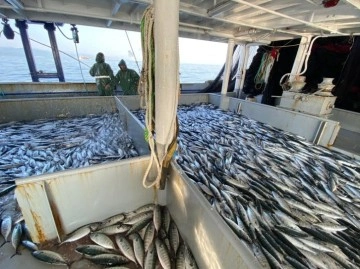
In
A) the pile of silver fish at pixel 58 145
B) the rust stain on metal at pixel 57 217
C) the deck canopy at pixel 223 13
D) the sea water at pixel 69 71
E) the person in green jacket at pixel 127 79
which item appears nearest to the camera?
the rust stain on metal at pixel 57 217

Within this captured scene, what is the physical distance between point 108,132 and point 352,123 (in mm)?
7643

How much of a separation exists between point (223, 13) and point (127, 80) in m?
4.47

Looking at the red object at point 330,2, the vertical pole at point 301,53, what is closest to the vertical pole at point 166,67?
the red object at point 330,2

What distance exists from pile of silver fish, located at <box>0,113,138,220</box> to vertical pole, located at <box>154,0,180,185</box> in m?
1.96

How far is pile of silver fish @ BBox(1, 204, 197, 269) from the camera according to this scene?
193 centimetres

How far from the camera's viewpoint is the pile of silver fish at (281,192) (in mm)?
2041

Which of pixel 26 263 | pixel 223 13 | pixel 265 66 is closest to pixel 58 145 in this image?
pixel 26 263

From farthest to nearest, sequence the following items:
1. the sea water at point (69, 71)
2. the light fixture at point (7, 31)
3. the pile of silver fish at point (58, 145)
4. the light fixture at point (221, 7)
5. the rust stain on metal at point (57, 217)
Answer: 1. the sea water at point (69, 71)
2. the light fixture at point (7, 31)
3. the light fixture at point (221, 7)
4. the pile of silver fish at point (58, 145)
5. the rust stain on metal at point (57, 217)

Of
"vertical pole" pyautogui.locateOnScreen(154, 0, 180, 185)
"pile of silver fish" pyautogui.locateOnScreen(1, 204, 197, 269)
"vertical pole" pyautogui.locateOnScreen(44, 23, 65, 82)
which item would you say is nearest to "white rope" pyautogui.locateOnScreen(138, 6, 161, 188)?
"vertical pole" pyautogui.locateOnScreen(154, 0, 180, 185)

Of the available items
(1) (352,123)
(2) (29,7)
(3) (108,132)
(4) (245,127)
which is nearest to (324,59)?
(1) (352,123)

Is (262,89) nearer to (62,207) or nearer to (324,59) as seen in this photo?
(324,59)

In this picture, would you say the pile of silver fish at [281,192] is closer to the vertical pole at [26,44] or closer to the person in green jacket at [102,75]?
the person in green jacket at [102,75]

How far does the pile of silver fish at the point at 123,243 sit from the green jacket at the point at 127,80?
6.38 metres

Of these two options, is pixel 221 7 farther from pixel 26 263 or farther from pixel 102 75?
pixel 26 263
